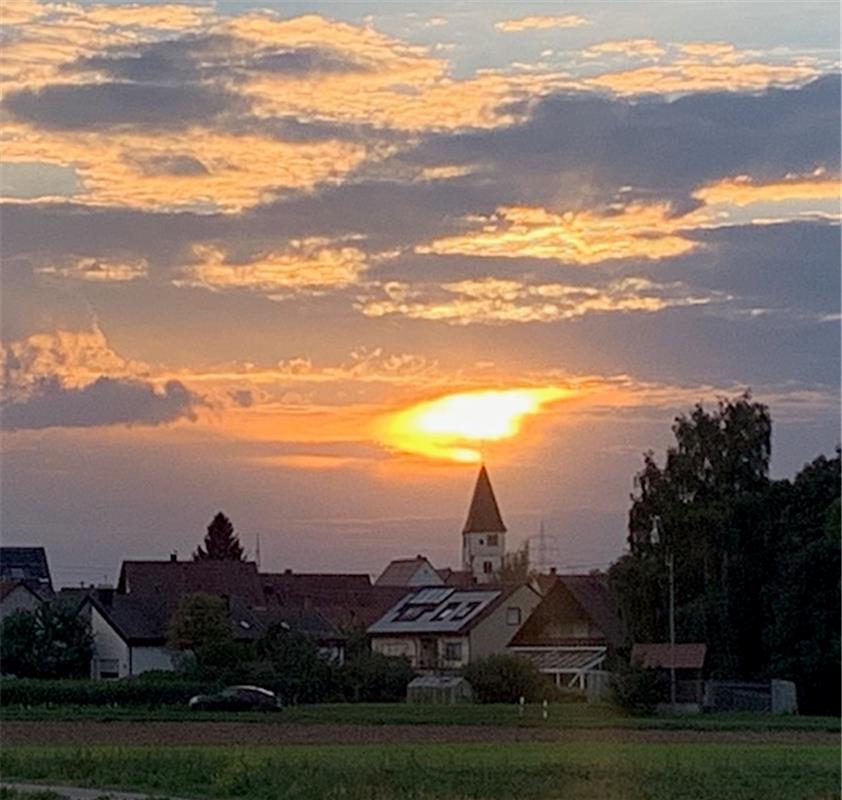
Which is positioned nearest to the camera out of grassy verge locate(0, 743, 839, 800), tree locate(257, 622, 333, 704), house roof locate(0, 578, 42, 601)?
grassy verge locate(0, 743, 839, 800)

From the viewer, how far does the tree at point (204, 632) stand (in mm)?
87938

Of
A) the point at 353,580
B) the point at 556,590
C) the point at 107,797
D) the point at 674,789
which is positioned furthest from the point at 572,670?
the point at 107,797

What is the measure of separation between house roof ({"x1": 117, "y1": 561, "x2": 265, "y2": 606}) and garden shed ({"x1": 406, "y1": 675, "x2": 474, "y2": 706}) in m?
21.1

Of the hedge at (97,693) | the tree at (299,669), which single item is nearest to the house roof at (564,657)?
the tree at (299,669)

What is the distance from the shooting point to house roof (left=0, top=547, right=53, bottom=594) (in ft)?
447

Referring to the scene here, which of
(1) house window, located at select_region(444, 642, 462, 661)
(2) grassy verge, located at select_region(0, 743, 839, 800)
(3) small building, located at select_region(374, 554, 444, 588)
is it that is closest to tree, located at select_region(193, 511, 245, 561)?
(3) small building, located at select_region(374, 554, 444, 588)

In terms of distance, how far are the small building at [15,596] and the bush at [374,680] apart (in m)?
23.8

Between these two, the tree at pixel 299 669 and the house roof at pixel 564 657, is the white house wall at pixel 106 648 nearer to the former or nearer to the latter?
the tree at pixel 299 669

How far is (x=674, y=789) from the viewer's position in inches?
1379

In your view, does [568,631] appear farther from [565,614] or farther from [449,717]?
[449,717]

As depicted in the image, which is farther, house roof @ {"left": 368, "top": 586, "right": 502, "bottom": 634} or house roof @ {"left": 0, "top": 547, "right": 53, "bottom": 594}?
house roof @ {"left": 0, "top": 547, "right": 53, "bottom": 594}

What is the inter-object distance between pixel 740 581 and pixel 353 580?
47409 millimetres

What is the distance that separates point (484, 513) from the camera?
16225cm

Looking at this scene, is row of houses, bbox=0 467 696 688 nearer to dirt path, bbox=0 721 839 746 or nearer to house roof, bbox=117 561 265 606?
house roof, bbox=117 561 265 606
